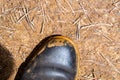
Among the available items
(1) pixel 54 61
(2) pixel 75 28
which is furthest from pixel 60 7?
(1) pixel 54 61

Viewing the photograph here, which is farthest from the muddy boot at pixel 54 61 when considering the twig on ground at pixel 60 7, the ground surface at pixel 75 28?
the twig on ground at pixel 60 7

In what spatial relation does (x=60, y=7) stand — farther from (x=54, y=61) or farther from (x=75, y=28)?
(x=54, y=61)

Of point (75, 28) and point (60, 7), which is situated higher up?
point (60, 7)

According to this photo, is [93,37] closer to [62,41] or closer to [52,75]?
[62,41]

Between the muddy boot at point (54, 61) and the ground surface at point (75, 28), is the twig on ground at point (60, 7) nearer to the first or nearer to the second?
the ground surface at point (75, 28)
